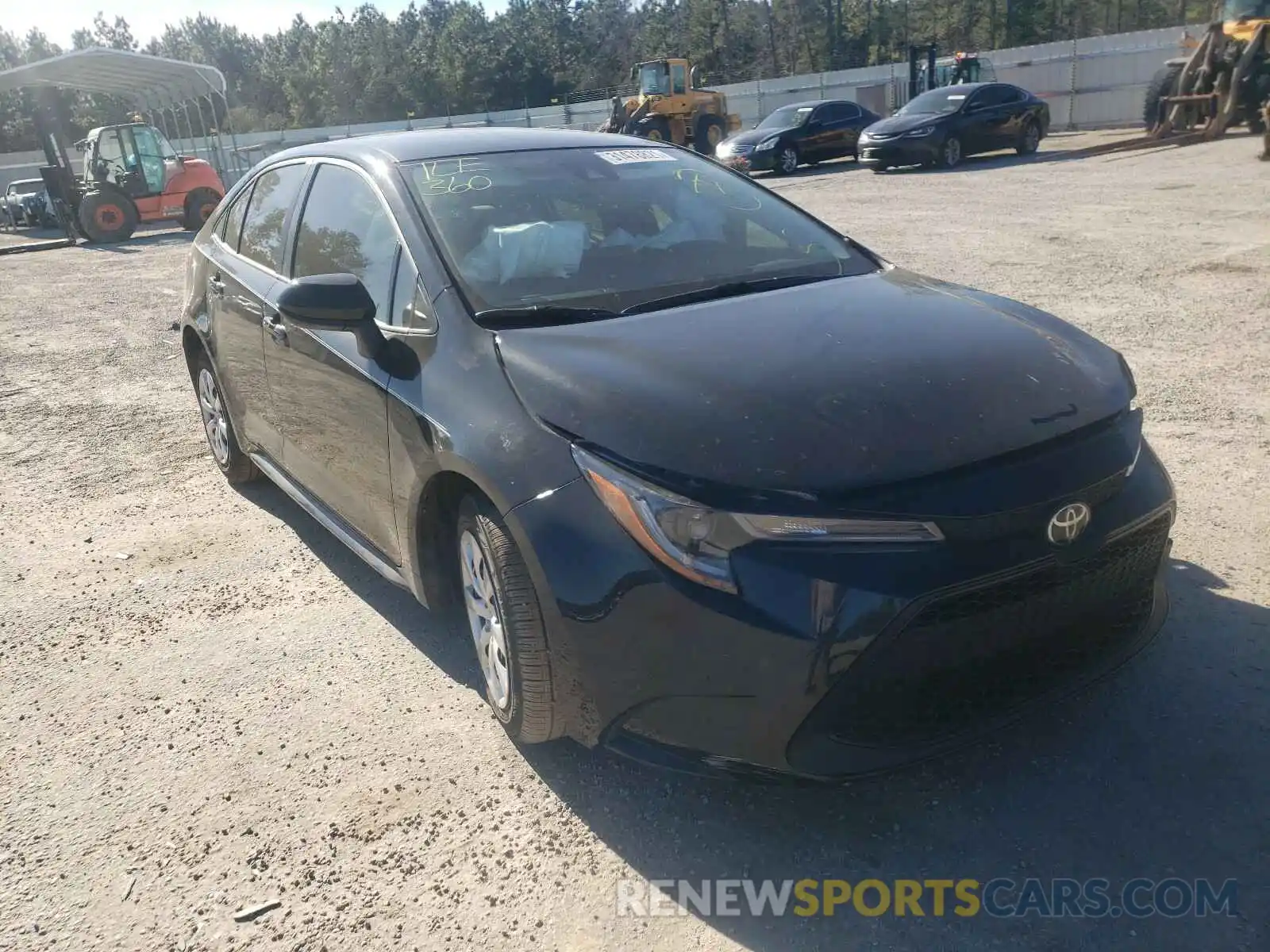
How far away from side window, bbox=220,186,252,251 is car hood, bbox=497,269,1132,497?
2396mm

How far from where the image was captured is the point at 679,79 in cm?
2620

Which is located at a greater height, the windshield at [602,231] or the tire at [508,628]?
the windshield at [602,231]

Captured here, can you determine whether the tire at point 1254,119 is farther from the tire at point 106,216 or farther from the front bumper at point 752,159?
the tire at point 106,216

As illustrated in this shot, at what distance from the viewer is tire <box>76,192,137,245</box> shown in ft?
63.6

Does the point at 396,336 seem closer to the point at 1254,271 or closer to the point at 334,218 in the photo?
the point at 334,218

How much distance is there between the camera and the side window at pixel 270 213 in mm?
3992

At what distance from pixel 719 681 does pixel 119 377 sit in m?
7.24

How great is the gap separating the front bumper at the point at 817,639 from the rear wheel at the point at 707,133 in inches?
1010

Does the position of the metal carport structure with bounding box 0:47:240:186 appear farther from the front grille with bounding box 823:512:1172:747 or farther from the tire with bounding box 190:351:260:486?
the front grille with bounding box 823:512:1172:747

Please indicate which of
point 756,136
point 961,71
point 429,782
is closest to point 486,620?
point 429,782

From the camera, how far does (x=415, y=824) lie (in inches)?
101

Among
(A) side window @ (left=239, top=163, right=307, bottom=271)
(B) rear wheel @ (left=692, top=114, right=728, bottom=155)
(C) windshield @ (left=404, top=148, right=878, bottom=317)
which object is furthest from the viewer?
(B) rear wheel @ (left=692, top=114, right=728, bottom=155)

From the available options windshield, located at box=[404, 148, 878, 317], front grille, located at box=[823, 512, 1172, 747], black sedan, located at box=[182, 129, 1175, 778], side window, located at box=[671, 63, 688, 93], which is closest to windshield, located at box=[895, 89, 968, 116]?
side window, located at box=[671, 63, 688, 93]

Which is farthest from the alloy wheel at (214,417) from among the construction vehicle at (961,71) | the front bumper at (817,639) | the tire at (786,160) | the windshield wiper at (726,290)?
the construction vehicle at (961,71)
